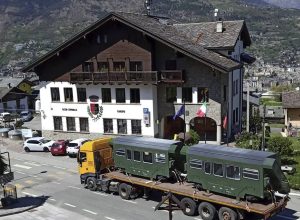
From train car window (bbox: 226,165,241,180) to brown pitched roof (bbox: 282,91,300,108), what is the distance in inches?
1337

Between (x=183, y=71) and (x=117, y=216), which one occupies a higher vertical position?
(x=183, y=71)

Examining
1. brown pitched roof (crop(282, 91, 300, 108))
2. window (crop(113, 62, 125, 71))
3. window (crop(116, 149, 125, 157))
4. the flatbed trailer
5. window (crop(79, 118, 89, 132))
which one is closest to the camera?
the flatbed trailer

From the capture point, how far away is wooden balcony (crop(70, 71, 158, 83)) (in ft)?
161

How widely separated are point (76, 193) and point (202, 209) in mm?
11569

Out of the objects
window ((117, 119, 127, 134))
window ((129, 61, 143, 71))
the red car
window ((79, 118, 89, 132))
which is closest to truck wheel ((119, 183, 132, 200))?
the red car

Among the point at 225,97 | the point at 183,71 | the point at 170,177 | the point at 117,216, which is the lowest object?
the point at 117,216

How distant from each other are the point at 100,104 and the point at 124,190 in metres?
21.8

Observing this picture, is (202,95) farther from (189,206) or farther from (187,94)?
(189,206)

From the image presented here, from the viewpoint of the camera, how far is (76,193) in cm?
3488

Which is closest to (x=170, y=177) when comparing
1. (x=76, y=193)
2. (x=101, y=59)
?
(x=76, y=193)

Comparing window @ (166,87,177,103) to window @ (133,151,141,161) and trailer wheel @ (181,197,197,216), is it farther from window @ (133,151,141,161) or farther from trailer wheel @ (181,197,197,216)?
trailer wheel @ (181,197,197,216)

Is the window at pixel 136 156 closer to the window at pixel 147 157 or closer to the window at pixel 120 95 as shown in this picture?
the window at pixel 147 157

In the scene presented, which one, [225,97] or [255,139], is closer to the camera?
[255,139]

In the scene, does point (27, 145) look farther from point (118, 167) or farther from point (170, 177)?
point (170, 177)
